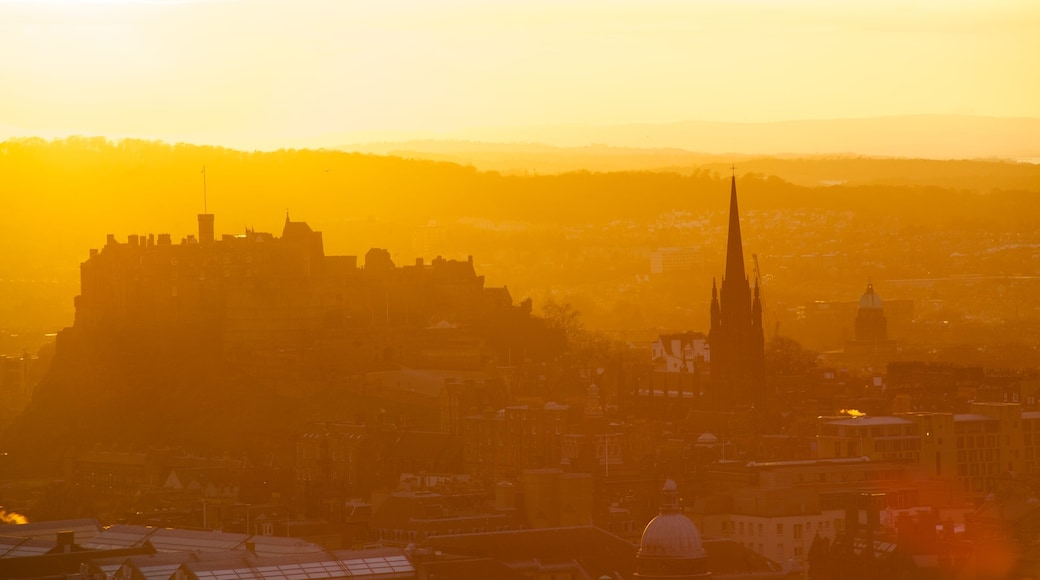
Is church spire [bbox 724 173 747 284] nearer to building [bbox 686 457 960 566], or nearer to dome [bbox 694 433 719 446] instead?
dome [bbox 694 433 719 446]

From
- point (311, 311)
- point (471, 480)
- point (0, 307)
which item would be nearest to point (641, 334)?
point (0, 307)

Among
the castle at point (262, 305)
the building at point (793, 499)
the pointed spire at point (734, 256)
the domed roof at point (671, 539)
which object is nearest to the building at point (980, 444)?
the building at point (793, 499)

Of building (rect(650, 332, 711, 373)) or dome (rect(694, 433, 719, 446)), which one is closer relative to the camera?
dome (rect(694, 433, 719, 446))

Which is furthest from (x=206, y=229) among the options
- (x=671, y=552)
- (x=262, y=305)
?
(x=671, y=552)

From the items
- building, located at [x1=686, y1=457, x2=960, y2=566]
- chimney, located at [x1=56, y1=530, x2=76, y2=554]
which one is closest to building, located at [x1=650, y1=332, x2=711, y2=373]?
building, located at [x1=686, y1=457, x2=960, y2=566]

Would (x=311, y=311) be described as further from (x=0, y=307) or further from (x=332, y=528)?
(x=0, y=307)

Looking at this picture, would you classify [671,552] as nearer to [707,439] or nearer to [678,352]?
[707,439]

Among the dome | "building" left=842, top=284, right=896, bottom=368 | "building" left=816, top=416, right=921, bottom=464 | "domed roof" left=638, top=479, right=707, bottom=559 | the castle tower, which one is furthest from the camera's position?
"building" left=842, top=284, right=896, bottom=368

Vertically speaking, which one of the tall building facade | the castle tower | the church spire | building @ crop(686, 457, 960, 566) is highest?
the church spire
